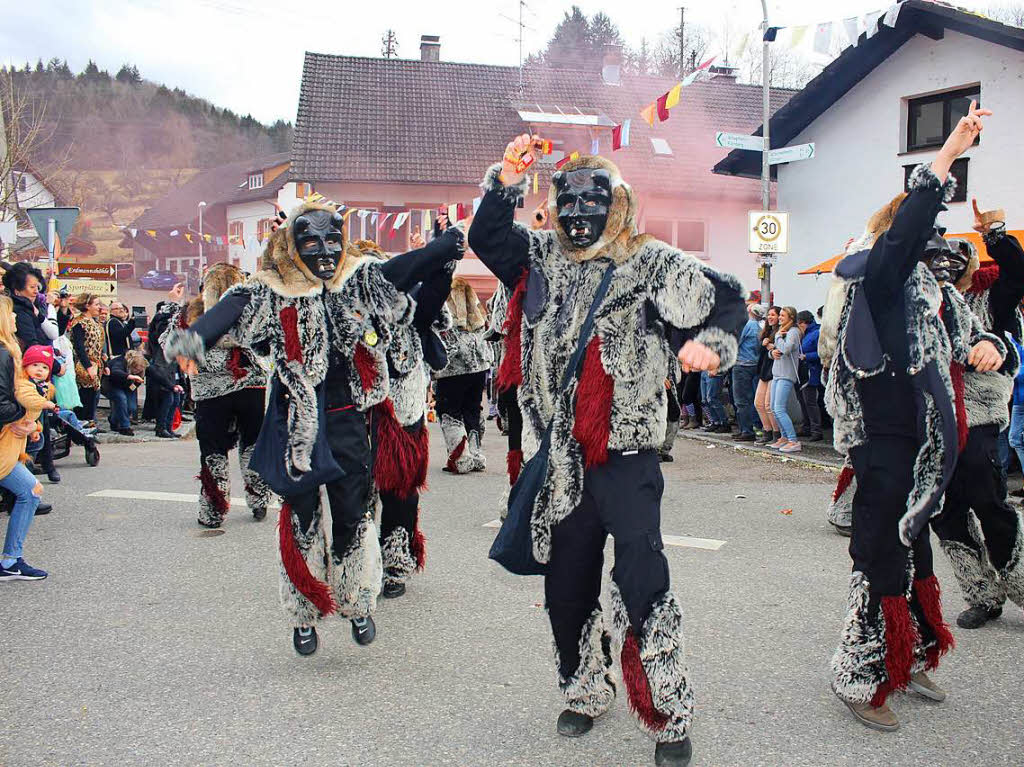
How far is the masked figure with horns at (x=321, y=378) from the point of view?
4129 mm

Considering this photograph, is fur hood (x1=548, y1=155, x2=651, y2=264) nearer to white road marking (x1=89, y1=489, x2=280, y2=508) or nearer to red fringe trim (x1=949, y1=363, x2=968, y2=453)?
red fringe trim (x1=949, y1=363, x2=968, y2=453)

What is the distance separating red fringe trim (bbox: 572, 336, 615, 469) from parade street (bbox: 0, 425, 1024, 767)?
1.04 meters

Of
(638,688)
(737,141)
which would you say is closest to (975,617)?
(638,688)

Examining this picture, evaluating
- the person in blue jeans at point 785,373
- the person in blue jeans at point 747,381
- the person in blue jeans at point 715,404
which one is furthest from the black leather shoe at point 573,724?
the person in blue jeans at point 715,404

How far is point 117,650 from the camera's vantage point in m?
4.37

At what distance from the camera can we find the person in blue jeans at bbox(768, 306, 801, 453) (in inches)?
430

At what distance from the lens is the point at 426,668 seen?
4098 mm

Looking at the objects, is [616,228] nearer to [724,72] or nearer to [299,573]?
[299,573]

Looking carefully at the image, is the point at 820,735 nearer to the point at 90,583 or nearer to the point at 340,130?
the point at 90,583

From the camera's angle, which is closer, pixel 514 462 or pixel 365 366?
pixel 365 366

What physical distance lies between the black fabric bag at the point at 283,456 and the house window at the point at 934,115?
1356 centimetres

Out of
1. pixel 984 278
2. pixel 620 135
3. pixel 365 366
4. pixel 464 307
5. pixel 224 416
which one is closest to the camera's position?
pixel 365 366

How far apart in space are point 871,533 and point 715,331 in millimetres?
1093

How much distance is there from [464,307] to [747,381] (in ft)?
14.8
